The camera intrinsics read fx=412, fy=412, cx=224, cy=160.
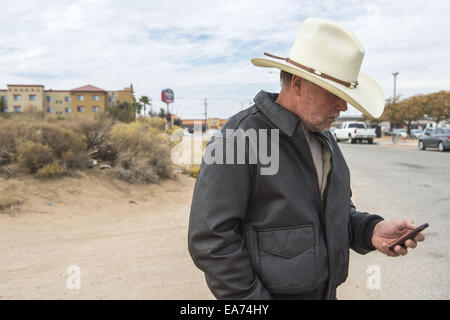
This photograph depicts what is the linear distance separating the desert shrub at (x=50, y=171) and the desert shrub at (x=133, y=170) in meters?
1.31

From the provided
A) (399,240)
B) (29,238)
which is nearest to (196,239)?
(399,240)

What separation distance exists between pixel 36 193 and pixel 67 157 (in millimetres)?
1489

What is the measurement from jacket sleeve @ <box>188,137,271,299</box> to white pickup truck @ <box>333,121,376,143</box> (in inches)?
1395

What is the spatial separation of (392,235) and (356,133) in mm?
34827

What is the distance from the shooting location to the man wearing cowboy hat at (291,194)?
160 cm

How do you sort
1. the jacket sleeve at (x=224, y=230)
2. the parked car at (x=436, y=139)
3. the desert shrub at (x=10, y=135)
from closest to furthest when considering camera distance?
the jacket sleeve at (x=224, y=230) → the desert shrub at (x=10, y=135) → the parked car at (x=436, y=139)

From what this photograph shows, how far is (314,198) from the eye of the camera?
1.73 m

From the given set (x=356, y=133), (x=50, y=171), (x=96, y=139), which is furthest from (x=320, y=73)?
(x=356, y=133)

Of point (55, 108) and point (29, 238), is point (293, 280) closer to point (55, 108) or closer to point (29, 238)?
point (29, 238)

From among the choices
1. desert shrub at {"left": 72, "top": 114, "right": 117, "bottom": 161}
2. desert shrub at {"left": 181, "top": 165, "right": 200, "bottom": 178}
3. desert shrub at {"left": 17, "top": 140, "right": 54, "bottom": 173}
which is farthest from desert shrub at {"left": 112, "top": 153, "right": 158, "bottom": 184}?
desert shrub at {"left": 181, "top": 165, "right": 200, "bottom": 178}

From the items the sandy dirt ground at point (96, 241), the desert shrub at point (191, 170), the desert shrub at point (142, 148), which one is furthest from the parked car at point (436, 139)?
the sandy dirt ground at point (96, 241)

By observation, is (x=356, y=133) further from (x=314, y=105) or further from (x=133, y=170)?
(x=314, y=105)

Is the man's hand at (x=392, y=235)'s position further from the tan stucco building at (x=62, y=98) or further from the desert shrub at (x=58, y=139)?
the tan stucco building at (x=62, y=98)

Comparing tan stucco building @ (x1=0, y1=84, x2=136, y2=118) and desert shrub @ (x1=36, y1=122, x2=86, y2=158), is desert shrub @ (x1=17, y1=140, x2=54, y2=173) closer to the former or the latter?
desert shrub @ (x1=36, y1=122, x2=86, y2=158)
